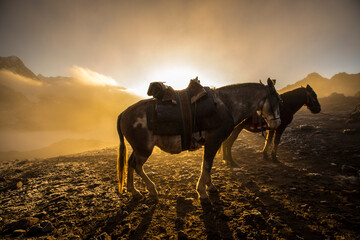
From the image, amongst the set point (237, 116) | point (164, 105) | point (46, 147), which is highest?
point (164, 105)

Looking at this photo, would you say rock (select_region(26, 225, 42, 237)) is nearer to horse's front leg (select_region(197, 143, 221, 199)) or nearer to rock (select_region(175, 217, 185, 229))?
rock (select_region(175, 217, 185, 229))

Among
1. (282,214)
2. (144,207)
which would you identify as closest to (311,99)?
(282,214)

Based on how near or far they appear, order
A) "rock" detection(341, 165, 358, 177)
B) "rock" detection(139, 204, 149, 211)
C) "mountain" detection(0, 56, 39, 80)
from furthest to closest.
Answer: "mountain" detection(0, 56, 39, 80), "rock" detection(341, 165, 358, 177), "rock" detection(139, 204, 149, 211)

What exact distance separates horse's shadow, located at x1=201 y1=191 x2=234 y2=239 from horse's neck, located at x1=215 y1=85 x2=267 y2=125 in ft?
6.31

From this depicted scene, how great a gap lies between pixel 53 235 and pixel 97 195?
1260 mm

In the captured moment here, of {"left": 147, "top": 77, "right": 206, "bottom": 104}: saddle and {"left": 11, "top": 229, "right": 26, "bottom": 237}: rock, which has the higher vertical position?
{"left": 147, "top": 77, "right": 206, "bottom": 104}: saddle

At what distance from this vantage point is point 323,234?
207 cm

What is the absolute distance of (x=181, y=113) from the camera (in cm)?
300

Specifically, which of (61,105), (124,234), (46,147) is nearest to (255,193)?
(124,234)

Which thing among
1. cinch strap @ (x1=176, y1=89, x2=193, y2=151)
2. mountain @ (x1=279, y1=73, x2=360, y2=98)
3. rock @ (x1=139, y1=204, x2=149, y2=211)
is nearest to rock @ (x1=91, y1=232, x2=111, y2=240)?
rock @ (x1=139, y1=204, x2=149, y2=211)

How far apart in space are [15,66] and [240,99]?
748 feet

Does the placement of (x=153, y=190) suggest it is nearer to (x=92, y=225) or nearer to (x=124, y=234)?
(x=124, y=234)

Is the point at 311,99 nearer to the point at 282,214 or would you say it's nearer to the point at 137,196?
the point at 282,214

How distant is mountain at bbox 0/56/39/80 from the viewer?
134 metres
